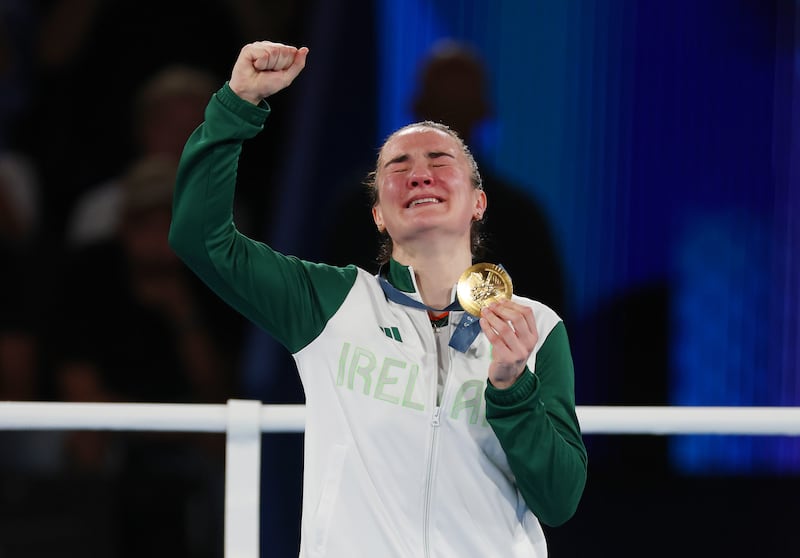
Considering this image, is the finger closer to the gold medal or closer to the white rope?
the gold medal

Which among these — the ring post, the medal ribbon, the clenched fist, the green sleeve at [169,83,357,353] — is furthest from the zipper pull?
the clenched fist

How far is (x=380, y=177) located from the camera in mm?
1705

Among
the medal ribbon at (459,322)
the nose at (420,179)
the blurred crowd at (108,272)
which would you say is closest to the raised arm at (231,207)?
the medal ribbon at (459,322)

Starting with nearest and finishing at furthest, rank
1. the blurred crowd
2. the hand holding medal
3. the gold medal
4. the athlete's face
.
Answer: the hand holding medal < the gold medal < the athlete's face < the blurred crowd

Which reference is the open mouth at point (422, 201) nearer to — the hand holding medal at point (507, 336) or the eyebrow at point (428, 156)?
the eyebrow at point (428, 156)

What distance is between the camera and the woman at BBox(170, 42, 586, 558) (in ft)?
4.75

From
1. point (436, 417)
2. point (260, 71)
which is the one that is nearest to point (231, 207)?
point (260, 71)

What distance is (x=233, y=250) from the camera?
1.50 metres

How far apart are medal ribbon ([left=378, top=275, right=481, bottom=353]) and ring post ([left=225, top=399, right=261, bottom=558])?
0.29 metres

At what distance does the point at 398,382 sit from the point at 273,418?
27 cm

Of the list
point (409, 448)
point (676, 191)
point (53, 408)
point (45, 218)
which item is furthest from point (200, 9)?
point (409, 448)

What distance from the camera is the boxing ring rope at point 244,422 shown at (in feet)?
5.44

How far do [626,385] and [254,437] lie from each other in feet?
5.58

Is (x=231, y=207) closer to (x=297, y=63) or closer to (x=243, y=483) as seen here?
(x=297, y=63)
